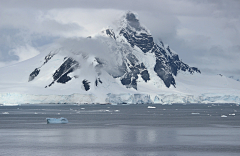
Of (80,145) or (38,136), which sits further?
(38,136)

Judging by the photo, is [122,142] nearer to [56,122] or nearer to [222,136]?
[222,136]

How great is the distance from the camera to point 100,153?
39406 millimetres

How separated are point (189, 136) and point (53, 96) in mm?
138655

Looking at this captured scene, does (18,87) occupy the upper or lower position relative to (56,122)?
upper

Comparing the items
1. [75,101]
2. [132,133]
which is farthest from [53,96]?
[132,133]

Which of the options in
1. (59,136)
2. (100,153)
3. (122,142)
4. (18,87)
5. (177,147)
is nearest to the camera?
(100,153)

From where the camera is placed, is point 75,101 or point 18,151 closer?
point 18,151

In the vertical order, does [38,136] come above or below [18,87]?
below

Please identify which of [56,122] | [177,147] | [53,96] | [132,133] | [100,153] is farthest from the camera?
[53,96]

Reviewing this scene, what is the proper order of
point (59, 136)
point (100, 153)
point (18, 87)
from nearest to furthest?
1. point (100, 153)
2. point (59, 136)
3. point (18, 87)

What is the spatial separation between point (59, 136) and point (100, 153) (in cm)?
1512

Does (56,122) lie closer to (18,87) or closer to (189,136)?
(189,136)

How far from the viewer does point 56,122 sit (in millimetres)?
74938

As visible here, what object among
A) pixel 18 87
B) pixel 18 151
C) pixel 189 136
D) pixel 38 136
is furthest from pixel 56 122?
pixel 18 87
